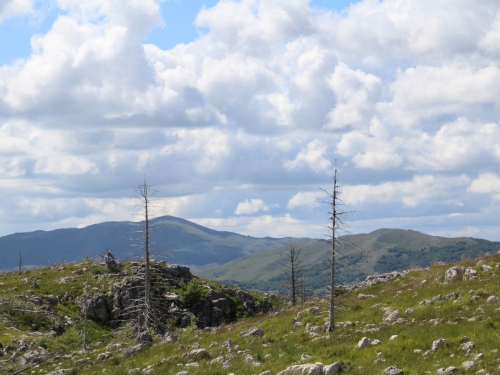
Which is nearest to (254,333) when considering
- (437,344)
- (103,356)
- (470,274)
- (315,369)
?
(103,356)

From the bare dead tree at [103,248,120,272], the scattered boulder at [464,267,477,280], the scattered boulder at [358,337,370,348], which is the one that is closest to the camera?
the scattered boulder at [358,337,370,348]

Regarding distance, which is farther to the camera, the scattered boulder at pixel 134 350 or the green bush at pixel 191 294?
the green bush at pixel 191 294

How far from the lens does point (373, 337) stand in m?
28.0

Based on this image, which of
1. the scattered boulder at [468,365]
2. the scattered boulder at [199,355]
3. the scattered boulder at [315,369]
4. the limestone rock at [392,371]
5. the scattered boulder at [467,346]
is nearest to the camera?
the scattered boulder at [468,365]

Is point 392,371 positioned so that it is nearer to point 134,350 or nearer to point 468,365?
point 468,365

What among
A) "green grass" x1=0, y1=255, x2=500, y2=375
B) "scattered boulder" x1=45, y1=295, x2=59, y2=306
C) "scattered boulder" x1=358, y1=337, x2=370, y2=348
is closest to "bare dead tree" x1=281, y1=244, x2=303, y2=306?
"green grass" x1=0, y1=255, x2=500, y2=375

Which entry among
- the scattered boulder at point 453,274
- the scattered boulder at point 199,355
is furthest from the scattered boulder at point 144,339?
the scattered boulder at point 453,274

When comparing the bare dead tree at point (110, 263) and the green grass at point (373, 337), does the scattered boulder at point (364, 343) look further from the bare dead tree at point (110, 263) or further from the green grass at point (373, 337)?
the bare dead tree at point (110, 263)

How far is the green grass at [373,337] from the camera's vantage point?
73.4 ft

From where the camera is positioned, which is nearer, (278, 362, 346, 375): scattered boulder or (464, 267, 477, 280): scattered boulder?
(278, 362, 346, 375): scattered boulder

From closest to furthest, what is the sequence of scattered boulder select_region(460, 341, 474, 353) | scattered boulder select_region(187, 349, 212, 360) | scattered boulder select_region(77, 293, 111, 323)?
scattered boulder select_region(460, 341, 474, 353)
scattered boulder select_region(187, 349, 212, 360)
scattered boulder select_region(77, 293, 111, 323)

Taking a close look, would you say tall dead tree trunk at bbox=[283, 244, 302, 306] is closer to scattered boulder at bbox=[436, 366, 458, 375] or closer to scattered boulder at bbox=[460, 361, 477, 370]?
scattered boulder at bbox=[460, 361, 477, 370]

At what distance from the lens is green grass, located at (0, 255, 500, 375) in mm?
22375

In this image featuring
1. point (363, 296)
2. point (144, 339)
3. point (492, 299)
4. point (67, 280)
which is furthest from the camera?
point (67, 280)
